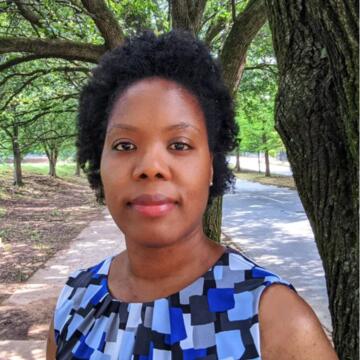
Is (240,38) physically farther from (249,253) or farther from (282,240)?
(282,240)

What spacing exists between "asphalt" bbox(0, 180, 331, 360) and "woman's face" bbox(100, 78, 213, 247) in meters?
3.97

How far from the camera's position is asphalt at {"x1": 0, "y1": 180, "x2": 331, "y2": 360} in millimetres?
6457

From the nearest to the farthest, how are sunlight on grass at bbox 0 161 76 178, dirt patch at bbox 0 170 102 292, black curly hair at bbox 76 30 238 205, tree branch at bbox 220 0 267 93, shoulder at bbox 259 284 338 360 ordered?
shoulder at bbox 259 284 338 360 → black curly hair at bbox 76 30 238 205 → tree branch at bbox 220 0 267 93 → dirt patch at bbox 0 170 102 292 → sunlight on grass at bbox 0 161 76 178

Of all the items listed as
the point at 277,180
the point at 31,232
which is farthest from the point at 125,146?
the point at 277,180

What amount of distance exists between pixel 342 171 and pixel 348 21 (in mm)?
519

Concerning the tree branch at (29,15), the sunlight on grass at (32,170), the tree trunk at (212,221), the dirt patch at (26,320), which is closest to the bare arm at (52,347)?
the tree trunk at (212,221)

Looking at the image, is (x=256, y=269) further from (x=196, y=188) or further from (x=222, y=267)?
(x=196, y=188)

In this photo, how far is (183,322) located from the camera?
1.34 meters

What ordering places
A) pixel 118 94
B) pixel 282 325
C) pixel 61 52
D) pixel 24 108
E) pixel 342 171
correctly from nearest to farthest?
1. pixel 282 325
2. pixel 118 94
3. pixel 342 171
4. pixel 61 52
5. pixel 24 108

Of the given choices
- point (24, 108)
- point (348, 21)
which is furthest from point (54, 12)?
point (348, 21)

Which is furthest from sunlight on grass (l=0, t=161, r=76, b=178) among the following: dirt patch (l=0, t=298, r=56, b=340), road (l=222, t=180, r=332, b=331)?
dirt patch (l=0, t=298, r=56, b=340)

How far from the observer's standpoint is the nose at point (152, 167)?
52.9 inches

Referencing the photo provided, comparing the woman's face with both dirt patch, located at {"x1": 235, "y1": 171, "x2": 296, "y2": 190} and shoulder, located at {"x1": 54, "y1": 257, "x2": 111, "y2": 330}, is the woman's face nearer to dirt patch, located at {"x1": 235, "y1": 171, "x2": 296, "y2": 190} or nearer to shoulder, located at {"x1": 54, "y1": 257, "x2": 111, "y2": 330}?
shoulder, located at {"x1": 54, "y1": 257, "x2": 111, "y2": 330}

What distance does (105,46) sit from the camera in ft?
16.3
